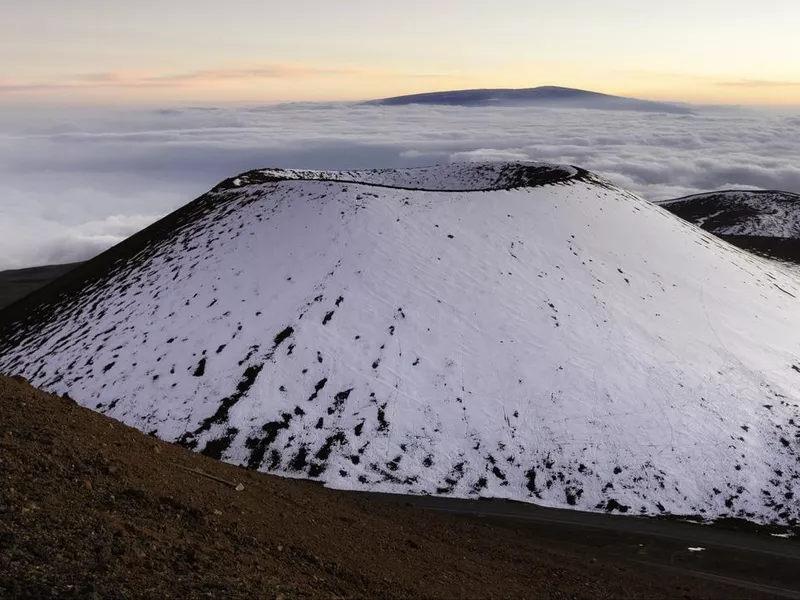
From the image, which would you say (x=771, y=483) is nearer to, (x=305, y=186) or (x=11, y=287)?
(x=305, y=186)

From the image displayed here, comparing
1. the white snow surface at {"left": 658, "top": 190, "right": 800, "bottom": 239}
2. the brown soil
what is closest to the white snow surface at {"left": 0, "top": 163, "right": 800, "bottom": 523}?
the brown soil

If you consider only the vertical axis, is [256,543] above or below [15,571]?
below

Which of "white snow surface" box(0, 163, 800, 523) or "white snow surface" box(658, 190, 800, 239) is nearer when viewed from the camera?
"white snow surface" box(0, 163, 800, 523)

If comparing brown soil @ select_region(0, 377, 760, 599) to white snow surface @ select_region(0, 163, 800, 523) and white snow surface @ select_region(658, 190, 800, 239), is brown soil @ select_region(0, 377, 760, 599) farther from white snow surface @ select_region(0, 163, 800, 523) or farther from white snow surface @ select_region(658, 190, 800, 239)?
white snow surface @ select_region(658, 190, 800, 239)

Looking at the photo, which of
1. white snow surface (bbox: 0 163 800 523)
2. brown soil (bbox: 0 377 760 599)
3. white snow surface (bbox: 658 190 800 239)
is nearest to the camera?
brown soil (bbox: 0 377 760 599)

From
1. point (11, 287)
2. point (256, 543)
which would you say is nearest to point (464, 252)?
point (256, 543)
